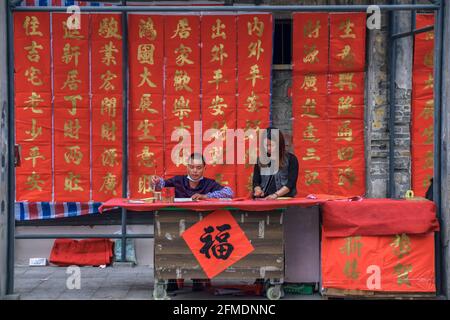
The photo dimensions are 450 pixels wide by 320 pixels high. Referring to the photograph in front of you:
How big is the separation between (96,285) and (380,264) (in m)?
3.22

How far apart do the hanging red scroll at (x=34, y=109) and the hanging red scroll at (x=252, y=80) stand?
2521 millimetres

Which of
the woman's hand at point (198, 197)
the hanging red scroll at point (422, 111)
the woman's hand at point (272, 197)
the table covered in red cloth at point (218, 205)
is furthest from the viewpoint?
the hanging red scroll at point (422, 111)

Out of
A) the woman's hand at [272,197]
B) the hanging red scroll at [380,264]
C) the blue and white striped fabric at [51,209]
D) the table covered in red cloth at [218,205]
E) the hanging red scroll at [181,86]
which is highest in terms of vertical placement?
the hanging red scroll at [181,86]

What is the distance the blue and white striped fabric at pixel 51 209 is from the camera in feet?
30.5

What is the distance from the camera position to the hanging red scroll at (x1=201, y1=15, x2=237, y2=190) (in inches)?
363

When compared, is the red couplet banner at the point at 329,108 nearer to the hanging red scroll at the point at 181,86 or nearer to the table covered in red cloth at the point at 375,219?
the hanging red scroll at the point at 181,86

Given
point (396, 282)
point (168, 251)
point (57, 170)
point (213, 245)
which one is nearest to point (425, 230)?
point (396, 282)

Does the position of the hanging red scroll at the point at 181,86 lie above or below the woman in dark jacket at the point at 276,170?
above

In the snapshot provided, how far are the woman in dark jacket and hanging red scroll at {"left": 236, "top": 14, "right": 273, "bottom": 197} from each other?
1469mm

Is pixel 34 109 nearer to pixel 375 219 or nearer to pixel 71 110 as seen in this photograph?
pixel 71 110

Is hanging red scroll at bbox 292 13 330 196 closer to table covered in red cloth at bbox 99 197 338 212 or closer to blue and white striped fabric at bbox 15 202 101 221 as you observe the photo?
table covered in red cloth at bbox 99 197 338 212

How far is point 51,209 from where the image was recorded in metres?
9.34

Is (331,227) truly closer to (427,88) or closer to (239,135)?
(239,135)

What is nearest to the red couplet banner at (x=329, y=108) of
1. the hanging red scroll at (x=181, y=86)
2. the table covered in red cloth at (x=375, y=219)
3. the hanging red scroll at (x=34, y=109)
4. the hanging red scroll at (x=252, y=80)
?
the hanging red scroll at (x=252, y=80)
